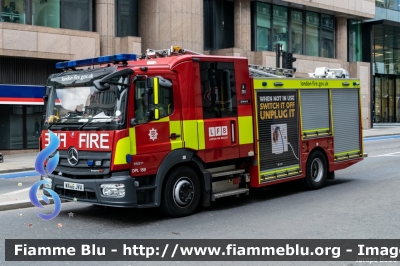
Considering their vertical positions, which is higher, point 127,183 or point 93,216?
point 127,183

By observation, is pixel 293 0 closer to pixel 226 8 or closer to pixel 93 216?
pixel 226 8

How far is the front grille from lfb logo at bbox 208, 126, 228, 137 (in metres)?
2.41

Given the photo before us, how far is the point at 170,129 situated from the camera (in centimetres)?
935

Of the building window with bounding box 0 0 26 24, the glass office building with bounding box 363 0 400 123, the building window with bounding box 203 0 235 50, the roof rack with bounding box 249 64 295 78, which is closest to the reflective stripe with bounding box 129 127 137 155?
the roof rack with bounding box 249 64 295 78

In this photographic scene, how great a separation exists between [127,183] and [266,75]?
4.45m

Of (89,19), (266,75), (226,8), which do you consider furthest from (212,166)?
(226,8)

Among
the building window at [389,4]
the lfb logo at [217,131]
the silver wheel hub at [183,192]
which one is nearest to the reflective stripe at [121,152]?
the silver wheel hub at [183,192]

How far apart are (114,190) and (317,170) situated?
5.79 metres

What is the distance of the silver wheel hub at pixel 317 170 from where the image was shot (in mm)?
12679

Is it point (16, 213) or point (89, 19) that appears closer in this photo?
point (16, 213)

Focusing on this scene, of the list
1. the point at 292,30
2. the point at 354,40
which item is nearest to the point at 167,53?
the point at 292,30

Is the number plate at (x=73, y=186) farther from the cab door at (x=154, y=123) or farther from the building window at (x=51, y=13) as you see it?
the building window at (x=51, y=13)

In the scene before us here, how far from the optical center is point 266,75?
11.7m

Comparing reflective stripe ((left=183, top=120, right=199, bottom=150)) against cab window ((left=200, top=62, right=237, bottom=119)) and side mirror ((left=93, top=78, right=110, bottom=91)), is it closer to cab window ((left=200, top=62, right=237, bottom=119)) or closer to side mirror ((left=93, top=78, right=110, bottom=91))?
cab window ((left=200, top=62, right=237, bottom=119))
